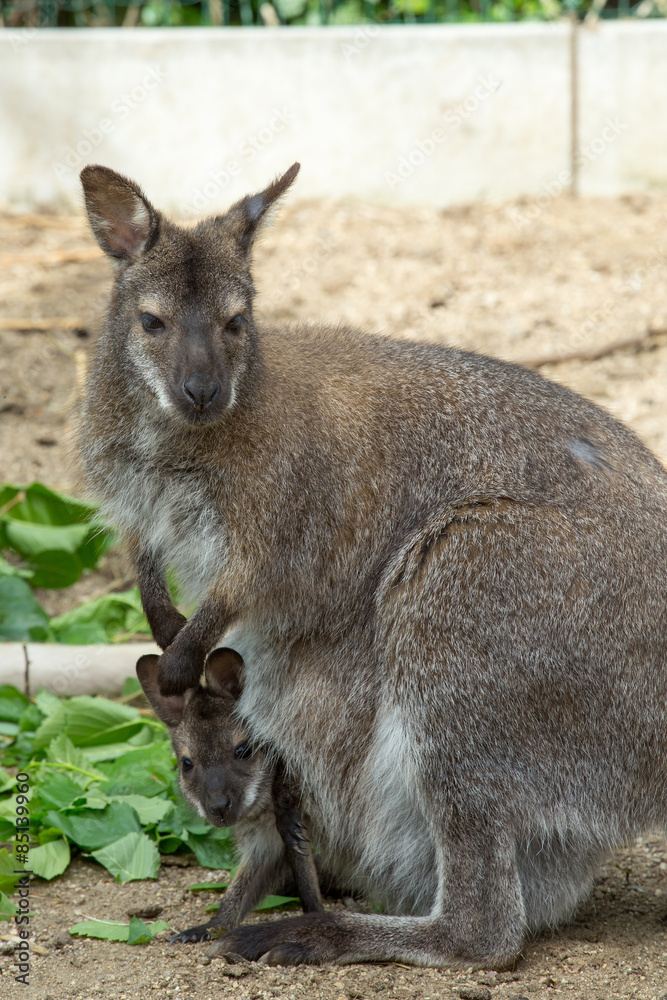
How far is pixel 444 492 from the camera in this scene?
4.20 metres

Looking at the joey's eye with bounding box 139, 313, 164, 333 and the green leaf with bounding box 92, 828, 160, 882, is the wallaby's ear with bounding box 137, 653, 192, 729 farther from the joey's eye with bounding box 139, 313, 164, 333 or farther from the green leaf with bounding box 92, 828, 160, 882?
the joey's eye with bounding box 139, 313, 164, 333

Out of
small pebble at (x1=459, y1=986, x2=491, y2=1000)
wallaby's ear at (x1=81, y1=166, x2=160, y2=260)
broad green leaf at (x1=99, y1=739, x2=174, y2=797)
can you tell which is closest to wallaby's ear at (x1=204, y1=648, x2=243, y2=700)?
broad green leaf at (x1=99, y1=739, x2=174, y2=797)

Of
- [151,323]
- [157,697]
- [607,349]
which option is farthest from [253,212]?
[607,349]

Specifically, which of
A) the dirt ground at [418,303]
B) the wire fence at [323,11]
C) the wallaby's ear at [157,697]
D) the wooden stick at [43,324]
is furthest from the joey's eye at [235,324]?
the wire fence at [323,11]

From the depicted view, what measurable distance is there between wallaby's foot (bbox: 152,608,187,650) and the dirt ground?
0.74 meters

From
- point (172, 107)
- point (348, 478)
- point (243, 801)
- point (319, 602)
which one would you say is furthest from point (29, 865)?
point (172, 107)

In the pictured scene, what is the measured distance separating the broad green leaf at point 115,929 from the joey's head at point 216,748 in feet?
1.35

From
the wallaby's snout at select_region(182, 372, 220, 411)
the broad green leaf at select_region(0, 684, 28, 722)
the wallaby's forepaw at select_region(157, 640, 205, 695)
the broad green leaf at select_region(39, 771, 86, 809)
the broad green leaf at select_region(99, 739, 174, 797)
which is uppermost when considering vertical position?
the wallaby's snout at select_region(182, 372, 220, 411)

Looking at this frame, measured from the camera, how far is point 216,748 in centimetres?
431

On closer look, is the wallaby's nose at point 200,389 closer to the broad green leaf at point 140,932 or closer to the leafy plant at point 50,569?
the broad green leaf at point 140,932

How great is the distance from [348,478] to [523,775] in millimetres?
1210

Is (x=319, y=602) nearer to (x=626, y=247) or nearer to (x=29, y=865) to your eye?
(x=29, y=865)

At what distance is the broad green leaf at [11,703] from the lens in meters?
5.49

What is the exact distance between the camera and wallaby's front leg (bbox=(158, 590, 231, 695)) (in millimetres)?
4172
